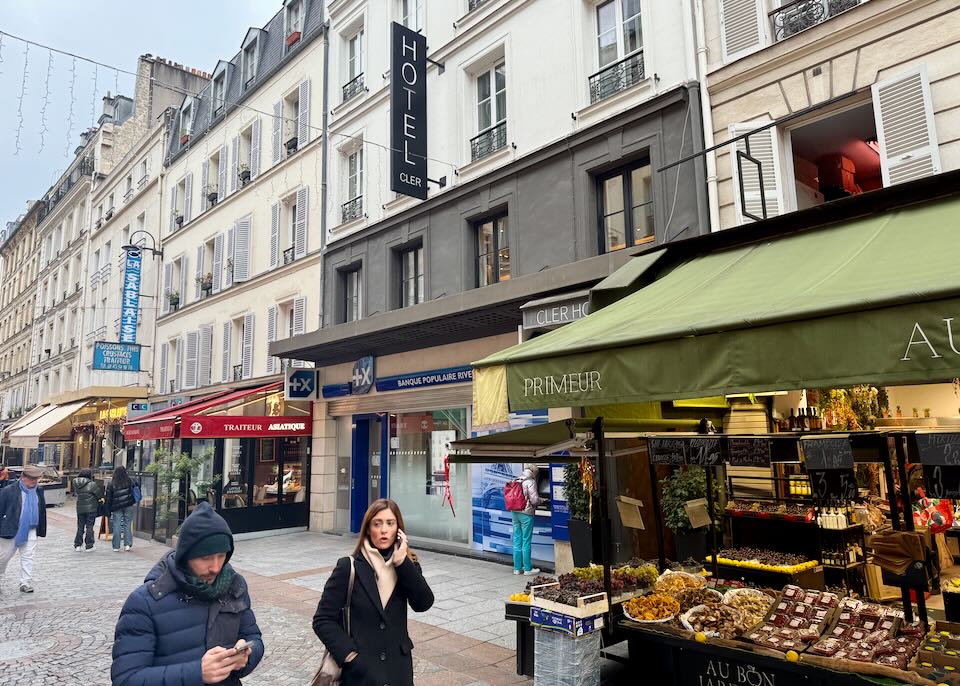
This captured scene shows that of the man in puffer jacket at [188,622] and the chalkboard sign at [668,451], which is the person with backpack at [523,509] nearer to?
the chalkboard sign at [668,451]

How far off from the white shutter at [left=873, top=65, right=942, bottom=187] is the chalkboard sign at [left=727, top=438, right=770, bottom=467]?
3423mm

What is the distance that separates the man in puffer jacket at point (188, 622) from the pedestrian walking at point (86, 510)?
13.0 m

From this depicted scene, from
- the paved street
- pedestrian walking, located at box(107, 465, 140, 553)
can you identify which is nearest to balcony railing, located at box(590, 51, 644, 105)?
the paved street

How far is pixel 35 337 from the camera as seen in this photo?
1558 inches

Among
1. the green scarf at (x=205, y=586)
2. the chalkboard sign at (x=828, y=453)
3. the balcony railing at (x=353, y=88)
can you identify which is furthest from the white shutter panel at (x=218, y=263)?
the green scarf at (x=205, y=586)

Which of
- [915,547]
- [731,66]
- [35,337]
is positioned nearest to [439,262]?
[731,66]

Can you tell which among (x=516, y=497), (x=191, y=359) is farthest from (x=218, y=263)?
(x=516, y=497)

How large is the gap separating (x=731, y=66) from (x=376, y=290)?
8.50 meters

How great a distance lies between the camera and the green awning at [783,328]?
3.03 meters

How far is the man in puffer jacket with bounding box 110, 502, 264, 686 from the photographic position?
276 centimetres

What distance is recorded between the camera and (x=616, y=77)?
10.1 m

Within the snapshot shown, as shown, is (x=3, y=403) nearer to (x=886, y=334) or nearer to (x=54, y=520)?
(x=54, y=520)

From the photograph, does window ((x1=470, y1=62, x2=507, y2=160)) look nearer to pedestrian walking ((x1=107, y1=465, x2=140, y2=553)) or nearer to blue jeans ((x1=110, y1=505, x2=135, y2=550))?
pedestrian walking ((x1=107, y1=465, x2=140, y2=553))

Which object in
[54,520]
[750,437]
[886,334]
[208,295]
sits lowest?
[54,520]
